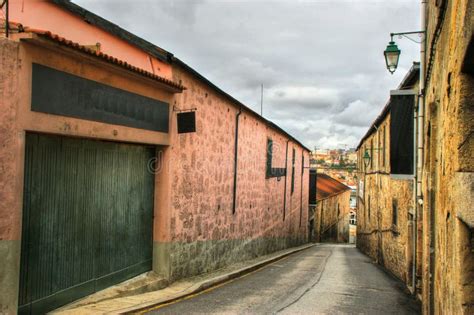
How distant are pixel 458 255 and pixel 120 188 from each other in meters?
5.61

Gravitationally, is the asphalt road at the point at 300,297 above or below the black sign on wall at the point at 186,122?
below

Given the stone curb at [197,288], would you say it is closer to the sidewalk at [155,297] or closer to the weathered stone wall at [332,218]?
the sidewalk at [155,297]

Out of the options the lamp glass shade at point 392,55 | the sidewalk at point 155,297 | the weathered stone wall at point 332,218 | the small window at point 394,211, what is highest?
the lamp glass shade at point 392,55

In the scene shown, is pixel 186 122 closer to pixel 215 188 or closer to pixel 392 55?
pixel 215 188

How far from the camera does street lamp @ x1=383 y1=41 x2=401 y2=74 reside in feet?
29.0

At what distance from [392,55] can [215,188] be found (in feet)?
17.3

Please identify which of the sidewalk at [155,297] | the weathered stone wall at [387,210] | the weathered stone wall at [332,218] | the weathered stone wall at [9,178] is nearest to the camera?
the weathered stone wall at [9,178]

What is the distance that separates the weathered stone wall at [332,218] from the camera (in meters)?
36.3

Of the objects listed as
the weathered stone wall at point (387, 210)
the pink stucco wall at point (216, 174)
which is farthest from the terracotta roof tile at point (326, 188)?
the pink stucco wall at point (216, 174)

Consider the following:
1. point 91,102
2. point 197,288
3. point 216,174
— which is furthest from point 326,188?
point 91,102

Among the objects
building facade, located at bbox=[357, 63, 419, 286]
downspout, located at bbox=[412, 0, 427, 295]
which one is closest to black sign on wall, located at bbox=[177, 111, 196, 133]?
downspout, located at bbox=[412, 0, 427, 295]

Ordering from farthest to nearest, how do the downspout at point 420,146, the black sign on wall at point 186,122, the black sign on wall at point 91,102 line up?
1. the downspout at point 420,146
2. the black sign on wall at point 186,122
3. the black sign on wall at point 91,102

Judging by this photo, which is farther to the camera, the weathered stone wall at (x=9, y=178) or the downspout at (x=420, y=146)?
the downspout at (x=420, y=146)

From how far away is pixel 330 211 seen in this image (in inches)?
1543
